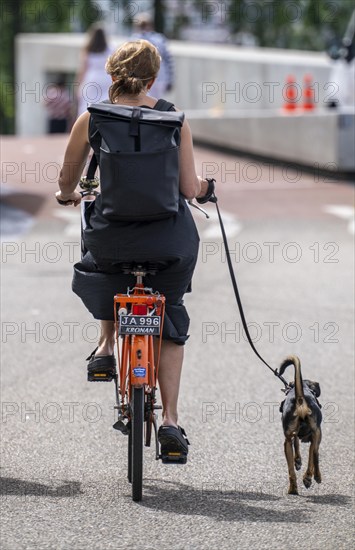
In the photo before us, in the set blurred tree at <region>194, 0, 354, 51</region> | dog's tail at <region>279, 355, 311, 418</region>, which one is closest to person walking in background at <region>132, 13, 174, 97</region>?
dog's tail at <region>279, 355, 311, 418</region>

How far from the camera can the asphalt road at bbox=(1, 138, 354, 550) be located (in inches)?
203

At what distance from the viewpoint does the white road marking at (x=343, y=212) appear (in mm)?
14298

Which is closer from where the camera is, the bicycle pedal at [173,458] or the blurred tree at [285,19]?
the bicycle pedal at [173,458]

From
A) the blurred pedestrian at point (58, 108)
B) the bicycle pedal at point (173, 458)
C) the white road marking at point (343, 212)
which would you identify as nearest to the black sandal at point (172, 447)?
the bicycle pedal at point (173, 458)

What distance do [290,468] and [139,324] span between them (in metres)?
0.91

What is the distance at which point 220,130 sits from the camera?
72.1 ft

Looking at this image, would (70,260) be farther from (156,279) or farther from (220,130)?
(220,130)

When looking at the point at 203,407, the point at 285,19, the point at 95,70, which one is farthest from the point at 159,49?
the point at 285,19

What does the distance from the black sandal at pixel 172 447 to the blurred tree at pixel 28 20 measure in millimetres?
39126

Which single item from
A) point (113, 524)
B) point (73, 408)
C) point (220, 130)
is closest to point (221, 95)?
point (220, 130)

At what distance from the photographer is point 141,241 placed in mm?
5234

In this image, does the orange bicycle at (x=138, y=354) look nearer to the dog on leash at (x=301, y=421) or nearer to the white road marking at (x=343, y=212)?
the dog on leash at (x=301, y=421)

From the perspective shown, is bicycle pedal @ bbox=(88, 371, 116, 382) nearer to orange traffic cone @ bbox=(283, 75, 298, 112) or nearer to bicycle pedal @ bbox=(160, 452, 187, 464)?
bicycle pedal @ bbox=(160, 452, 187, 464)

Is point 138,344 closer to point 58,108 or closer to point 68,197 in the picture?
point 68,197
